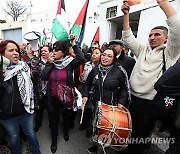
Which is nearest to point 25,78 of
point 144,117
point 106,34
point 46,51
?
point 46,51

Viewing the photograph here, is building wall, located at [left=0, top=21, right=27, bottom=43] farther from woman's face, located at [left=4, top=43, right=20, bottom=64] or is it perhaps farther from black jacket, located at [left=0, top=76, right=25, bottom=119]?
black jacket, located at [left=0, top=76, right=25, bottom=119]

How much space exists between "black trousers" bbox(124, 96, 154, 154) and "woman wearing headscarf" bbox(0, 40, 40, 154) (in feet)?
4.46

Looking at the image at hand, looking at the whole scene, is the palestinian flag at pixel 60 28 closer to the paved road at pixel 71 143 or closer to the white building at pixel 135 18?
the white building at pixel 135 18

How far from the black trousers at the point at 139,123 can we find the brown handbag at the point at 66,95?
0.94 meters

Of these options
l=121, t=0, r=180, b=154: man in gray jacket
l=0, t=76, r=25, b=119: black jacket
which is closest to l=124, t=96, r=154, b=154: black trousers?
l=121, t=0, r=180, b=154: man in gray jacket

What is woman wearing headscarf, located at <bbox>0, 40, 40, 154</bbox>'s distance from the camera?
236 centimetres

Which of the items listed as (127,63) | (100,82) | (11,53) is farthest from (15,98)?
(127,63)

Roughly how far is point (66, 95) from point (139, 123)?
1.17 meters

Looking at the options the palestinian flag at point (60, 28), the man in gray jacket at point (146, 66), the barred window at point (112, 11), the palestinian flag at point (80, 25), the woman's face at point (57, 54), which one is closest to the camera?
the man in gray jacket at point (146, 66)

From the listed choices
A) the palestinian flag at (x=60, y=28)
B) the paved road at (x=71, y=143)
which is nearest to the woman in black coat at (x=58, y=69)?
the paved road at (x=71, y=143)

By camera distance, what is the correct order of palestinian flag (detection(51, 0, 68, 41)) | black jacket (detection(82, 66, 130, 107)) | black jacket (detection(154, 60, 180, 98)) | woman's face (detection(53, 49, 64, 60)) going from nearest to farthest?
black jacket (detection(154, 60, 180, 98))
black jacket (detection(82, 66, 130, 107))
woman's face (detection(53, 49, 64, 60))
palestinian flag (detection(51, 0, 68, 41))

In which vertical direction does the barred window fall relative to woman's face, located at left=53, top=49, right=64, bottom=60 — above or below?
above

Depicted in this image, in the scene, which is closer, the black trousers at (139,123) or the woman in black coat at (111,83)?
the black trousers at (139,123)

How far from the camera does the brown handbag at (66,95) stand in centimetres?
306
